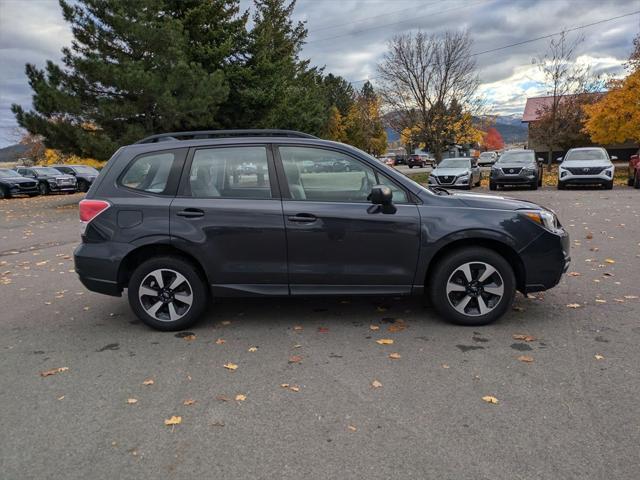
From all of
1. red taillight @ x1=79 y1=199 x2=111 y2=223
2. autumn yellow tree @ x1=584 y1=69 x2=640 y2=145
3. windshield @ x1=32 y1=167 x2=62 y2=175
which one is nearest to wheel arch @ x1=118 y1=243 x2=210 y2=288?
red taillight @ x1=79 y1=199 x2=111 y2=223

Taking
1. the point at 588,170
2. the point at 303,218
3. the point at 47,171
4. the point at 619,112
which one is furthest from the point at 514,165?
the point at 47,171

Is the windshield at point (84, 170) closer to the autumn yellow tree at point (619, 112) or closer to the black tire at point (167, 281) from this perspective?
the black tire at point (167, 281)

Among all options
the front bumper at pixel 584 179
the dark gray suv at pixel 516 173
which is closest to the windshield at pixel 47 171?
the dark gray suv at pixel 516 173

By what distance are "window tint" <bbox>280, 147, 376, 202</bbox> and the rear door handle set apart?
86 centimetres

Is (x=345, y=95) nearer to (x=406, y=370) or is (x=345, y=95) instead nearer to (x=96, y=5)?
(x=96, y=5)

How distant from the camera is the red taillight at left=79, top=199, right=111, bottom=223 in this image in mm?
4828

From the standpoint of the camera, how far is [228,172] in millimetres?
4852

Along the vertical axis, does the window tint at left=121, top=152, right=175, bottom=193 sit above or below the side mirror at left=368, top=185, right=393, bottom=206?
above

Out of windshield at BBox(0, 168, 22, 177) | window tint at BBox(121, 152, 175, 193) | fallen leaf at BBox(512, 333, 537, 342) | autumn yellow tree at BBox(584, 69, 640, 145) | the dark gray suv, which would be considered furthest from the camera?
windshield at BBox(0, 168, 22, 177)

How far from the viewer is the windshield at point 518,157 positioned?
2109 centimetres

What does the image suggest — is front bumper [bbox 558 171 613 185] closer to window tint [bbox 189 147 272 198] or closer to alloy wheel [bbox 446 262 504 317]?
alloy wheel [bbox 446 262 504 317]

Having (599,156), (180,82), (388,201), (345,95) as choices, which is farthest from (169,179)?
(345,95)

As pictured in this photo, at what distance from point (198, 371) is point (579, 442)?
8.71 ft

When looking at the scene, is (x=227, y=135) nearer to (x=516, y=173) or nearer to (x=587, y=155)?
(x=516, y=173)
